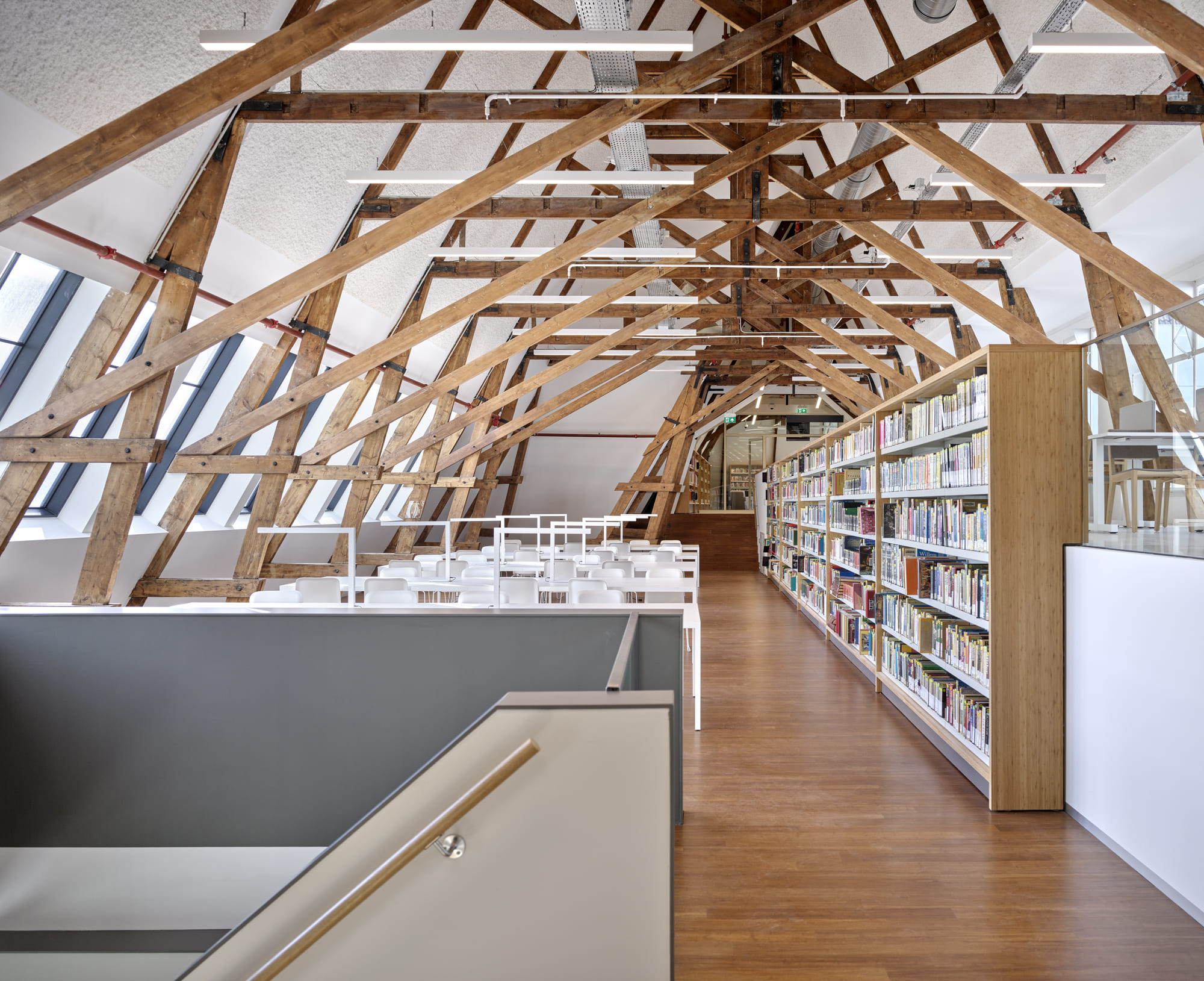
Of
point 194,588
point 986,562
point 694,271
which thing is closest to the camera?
point 986,562

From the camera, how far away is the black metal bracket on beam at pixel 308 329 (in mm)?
7215

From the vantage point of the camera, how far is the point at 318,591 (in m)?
5.66

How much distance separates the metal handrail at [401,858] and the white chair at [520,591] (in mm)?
3646

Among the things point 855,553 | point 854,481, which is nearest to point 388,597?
point 855,553

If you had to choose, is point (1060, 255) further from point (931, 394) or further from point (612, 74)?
point (612, 74)

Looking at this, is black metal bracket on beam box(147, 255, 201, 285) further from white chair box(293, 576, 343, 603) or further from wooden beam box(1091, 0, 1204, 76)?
wooden beam box(1091, 0, 1204, 76)

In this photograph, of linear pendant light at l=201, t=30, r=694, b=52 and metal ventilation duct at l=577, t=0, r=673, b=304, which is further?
metal ventilation duct at l=577, t=0, r=673, b=304

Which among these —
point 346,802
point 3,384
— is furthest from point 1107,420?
point 3,384

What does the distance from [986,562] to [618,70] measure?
3.62 metres

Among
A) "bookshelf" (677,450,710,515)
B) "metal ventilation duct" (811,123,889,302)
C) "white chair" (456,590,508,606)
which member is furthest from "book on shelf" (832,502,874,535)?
"bookshelf" (677,450,710,515)

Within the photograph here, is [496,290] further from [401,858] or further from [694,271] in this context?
[401,858]

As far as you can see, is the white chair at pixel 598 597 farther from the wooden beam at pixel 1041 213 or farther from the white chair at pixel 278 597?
the wooden beam at pixel 1041 213

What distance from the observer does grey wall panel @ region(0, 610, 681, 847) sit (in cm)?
355

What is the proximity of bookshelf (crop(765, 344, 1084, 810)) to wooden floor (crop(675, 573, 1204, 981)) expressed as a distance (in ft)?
0.83
